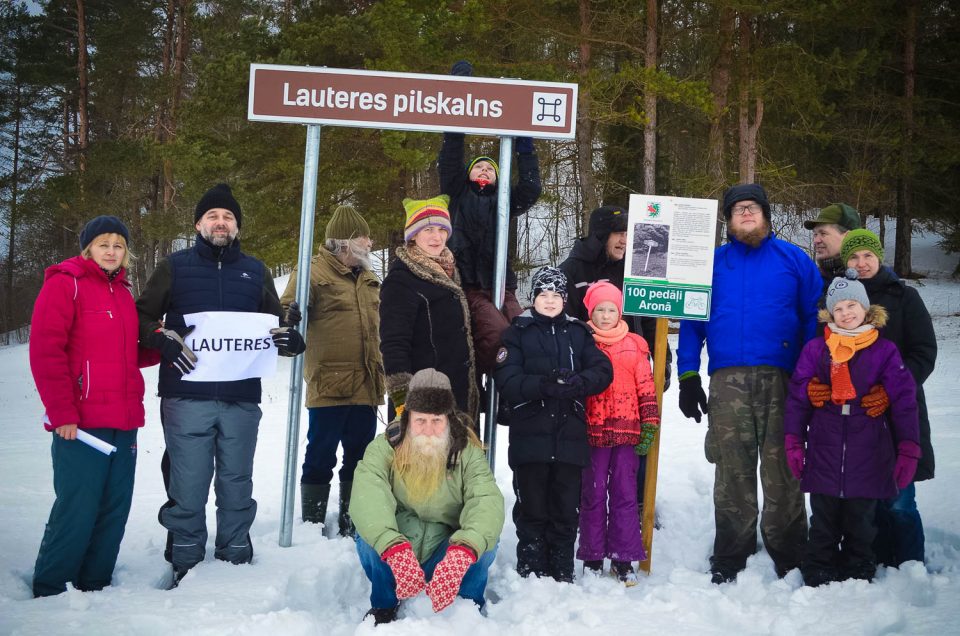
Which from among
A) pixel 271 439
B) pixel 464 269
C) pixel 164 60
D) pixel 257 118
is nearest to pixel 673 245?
pixel 464 269

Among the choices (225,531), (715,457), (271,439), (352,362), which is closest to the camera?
(225,531)

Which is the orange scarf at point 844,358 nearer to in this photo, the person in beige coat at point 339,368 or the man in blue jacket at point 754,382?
the man in blue jacket at point 754,382

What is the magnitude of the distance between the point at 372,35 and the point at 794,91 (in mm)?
8336

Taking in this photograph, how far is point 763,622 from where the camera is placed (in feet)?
12.2

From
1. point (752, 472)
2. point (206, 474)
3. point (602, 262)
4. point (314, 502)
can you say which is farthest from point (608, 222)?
point (206, 474)

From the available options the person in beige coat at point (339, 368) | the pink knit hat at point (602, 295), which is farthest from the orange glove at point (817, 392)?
the person in beige coat at point (339, 368)

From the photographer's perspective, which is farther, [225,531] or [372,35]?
[372,35]

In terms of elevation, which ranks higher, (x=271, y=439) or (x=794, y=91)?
(x=794, y=91)

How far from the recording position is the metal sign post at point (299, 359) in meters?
4.71

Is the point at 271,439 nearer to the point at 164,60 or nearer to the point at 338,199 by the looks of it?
the point at 338,199

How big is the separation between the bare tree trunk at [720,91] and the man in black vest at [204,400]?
1242 cm

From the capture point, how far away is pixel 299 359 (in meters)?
4.81

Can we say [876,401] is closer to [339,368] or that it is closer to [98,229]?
[339,368]

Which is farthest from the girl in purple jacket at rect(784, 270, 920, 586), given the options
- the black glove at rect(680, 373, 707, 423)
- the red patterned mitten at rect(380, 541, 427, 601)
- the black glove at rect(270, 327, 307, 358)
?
the black glove at rect(270, 327, 307, 358)
